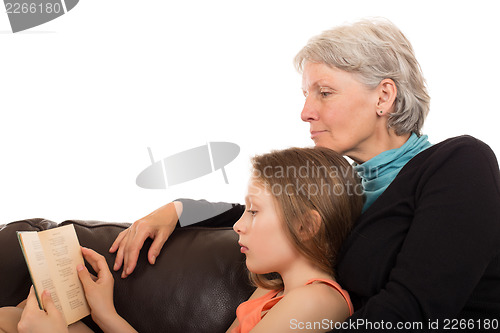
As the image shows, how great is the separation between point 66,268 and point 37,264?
0.11 m

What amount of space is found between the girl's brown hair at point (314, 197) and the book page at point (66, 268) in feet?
1.81

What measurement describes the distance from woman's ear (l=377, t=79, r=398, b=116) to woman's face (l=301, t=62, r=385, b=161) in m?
0.01

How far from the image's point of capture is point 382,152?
4.27 feet

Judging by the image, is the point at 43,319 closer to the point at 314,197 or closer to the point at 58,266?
the point at 58,266

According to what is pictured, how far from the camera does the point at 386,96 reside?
4.28 feet

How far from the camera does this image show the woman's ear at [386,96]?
1.29 m

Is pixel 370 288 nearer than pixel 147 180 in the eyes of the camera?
Yes

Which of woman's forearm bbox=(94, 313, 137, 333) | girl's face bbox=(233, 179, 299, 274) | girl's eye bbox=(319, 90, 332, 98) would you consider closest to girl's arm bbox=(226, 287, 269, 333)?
girl's face bbox=(233, 179, 299, 274)

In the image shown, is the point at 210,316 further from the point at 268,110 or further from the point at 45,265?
the point at 268,110

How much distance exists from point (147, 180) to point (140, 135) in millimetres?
195

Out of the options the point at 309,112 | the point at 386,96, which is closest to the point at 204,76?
the point at 309,112

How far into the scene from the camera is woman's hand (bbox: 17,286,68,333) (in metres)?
1.08

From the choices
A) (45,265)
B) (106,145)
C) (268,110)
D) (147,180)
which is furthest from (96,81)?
(45,265)

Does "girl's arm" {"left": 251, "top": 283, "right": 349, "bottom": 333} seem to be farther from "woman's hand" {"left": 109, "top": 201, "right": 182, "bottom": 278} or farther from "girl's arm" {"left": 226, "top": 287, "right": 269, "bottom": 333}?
"woman's hand" {"left": 109, "top": 201, "right": 182, "bottom": 278}
